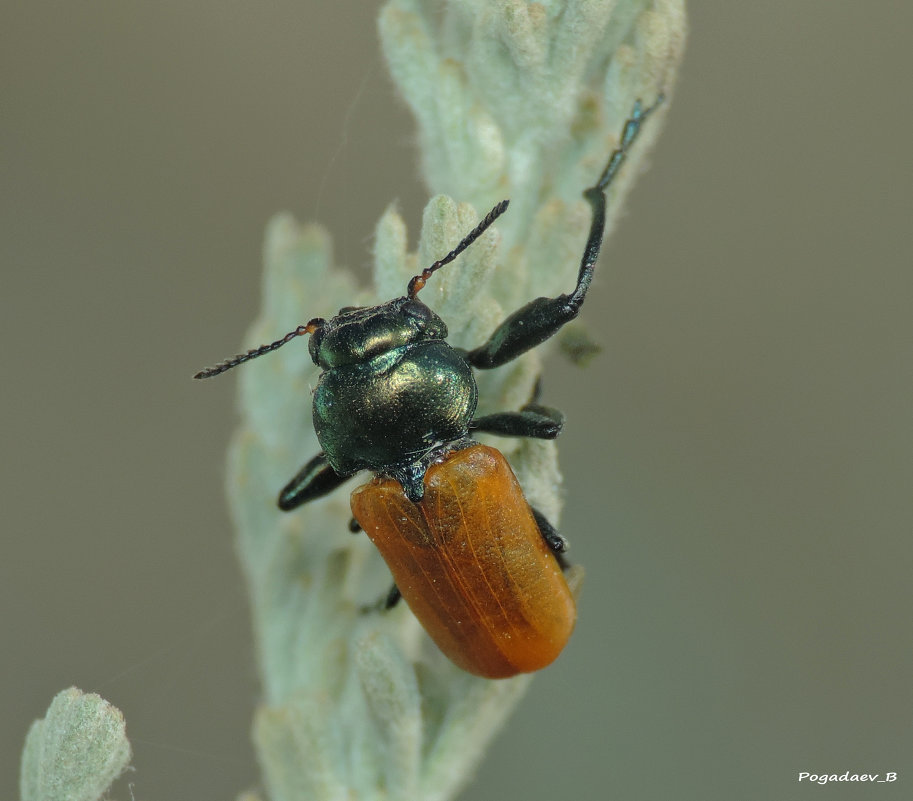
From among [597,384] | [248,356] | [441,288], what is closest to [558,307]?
[441,288]

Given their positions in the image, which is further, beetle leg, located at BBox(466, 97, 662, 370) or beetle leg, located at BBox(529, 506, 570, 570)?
beetle leg, located at BBox(529, 506, 570, 570)

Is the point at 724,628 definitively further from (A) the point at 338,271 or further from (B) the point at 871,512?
(A) the point at 338,271

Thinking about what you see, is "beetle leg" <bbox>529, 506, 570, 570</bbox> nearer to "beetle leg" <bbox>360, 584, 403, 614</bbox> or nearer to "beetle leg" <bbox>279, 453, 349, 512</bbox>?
"beetle leg" <bbox>360, 584, 403, 614</bbox>

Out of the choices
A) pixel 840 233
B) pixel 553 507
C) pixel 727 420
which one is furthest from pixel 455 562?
pixel 840 233

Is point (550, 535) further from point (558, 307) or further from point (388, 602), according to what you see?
point (558, 307)

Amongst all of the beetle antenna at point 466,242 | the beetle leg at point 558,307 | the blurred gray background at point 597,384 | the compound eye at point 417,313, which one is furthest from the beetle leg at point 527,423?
the blurred gray background at point 597,384

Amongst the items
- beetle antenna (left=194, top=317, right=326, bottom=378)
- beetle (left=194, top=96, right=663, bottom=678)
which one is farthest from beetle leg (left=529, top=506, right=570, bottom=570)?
beetle antenna (left=194, top=317, right=326, bottom=378)
